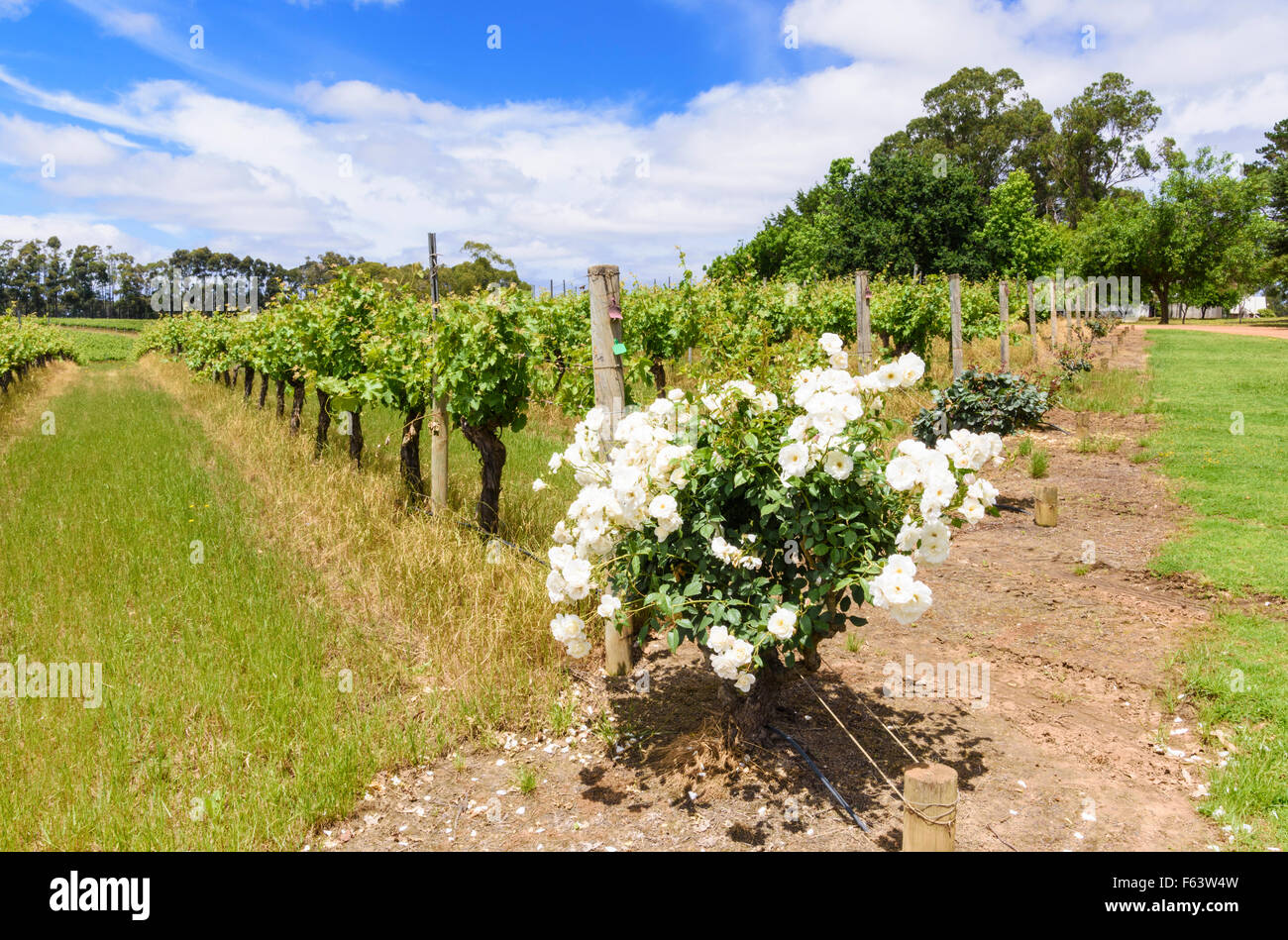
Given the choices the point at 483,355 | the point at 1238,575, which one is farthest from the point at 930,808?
the point at 483,355

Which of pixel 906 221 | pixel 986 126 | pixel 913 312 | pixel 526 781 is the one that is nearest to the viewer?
pixel 526 781

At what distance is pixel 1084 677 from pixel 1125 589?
149cm

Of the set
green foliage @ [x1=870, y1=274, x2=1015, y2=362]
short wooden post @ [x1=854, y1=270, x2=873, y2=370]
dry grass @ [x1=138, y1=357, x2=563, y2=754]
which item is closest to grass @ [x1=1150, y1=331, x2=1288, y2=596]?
short wooden post @ [x1=854, y1=270, x2=873, y2=370]

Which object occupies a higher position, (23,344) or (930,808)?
(23,344)

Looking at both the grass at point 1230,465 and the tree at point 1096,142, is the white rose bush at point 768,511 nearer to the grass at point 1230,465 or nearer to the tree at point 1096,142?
the grass at point 1230,465

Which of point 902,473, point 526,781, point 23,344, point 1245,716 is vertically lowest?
point 526,781

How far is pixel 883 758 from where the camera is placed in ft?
11.6

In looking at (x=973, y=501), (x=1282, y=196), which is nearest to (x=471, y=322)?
(x=973, y=501)

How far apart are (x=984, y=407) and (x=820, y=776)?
6.39 meters

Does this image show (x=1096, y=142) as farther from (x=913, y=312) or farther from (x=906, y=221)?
(x=913, y=312)

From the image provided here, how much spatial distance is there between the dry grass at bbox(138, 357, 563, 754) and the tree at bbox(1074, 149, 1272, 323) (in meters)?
42.4

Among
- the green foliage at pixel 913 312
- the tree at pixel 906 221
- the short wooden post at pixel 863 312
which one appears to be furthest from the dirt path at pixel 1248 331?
the short wooden post at pixel 863 312

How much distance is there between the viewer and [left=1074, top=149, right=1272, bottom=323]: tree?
36.2 meters

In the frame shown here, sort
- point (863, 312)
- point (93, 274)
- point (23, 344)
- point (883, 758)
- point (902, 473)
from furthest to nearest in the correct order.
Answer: point (93, 274), point (23, 344), point (863, 312), point (883, 758), point (902, 473)
